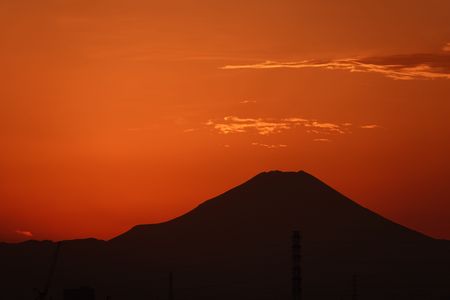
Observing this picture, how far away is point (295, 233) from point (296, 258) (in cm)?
199

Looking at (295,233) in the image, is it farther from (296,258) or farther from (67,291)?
(67,291)

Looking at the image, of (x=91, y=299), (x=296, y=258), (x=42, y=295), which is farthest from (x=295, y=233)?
(x=91, y=299)

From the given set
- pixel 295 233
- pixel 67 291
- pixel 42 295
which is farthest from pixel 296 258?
pixel 67 291

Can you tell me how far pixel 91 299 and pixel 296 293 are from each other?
31913 millimetres

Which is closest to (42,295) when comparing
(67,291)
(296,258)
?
(67,291)

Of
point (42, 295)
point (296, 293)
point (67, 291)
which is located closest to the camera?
point (296, 293)

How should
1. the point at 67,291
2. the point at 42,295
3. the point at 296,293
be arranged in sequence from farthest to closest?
the point at 67,291
the point at 42,295
the point at 296,293

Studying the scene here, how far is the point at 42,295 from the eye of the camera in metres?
97.0

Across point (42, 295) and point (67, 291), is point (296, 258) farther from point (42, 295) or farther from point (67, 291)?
point (67, 291)

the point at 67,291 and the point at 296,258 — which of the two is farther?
the point at 67,291

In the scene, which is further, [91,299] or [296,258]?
[91,299]

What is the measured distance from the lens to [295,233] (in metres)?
86.1

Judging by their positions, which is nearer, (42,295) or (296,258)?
(296,258)

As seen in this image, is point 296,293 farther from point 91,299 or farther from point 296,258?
point 91,299
